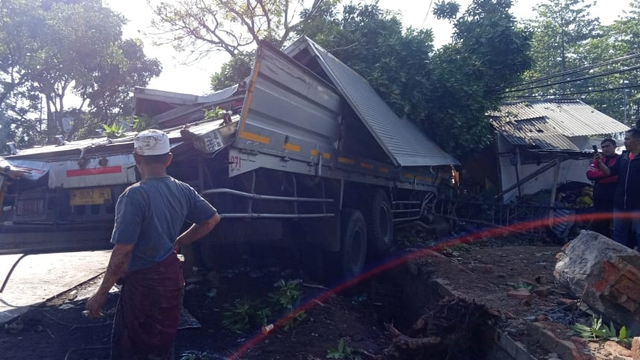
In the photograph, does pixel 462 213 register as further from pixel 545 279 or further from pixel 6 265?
pixel 6 265

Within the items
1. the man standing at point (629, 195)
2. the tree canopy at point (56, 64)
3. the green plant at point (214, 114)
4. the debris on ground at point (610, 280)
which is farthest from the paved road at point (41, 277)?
the tree canopy at point (56, 64)

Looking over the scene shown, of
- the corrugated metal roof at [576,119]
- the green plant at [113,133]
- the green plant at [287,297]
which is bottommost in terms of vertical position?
the green plant at [287,297]

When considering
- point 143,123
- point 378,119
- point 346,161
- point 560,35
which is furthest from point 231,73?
point 560,35

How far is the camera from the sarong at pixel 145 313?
9.62 feet

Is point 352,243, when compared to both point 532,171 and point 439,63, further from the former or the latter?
point 532,171

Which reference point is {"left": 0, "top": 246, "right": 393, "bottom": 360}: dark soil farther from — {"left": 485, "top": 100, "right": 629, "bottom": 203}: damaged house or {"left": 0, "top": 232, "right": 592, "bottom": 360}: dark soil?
{"left": 485, "top": 100, "right": 629, "bottom": 203}: damaged house

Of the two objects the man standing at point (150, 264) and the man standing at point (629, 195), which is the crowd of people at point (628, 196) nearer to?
the man standing at point (629, 195)

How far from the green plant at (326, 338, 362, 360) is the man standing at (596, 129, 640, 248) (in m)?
3.13

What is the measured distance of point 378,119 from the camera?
7.15m

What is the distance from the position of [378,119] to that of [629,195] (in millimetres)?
2911

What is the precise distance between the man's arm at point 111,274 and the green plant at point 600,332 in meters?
3.02

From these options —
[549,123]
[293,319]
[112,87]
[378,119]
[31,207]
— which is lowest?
[293,319]

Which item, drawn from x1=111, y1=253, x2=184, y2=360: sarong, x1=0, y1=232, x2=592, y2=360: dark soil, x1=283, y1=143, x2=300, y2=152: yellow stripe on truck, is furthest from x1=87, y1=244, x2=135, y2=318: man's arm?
x1=283, y1=143, x2=300, y2=152: yellow stripe on truck

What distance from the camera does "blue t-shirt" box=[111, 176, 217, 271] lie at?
279 centimetres
